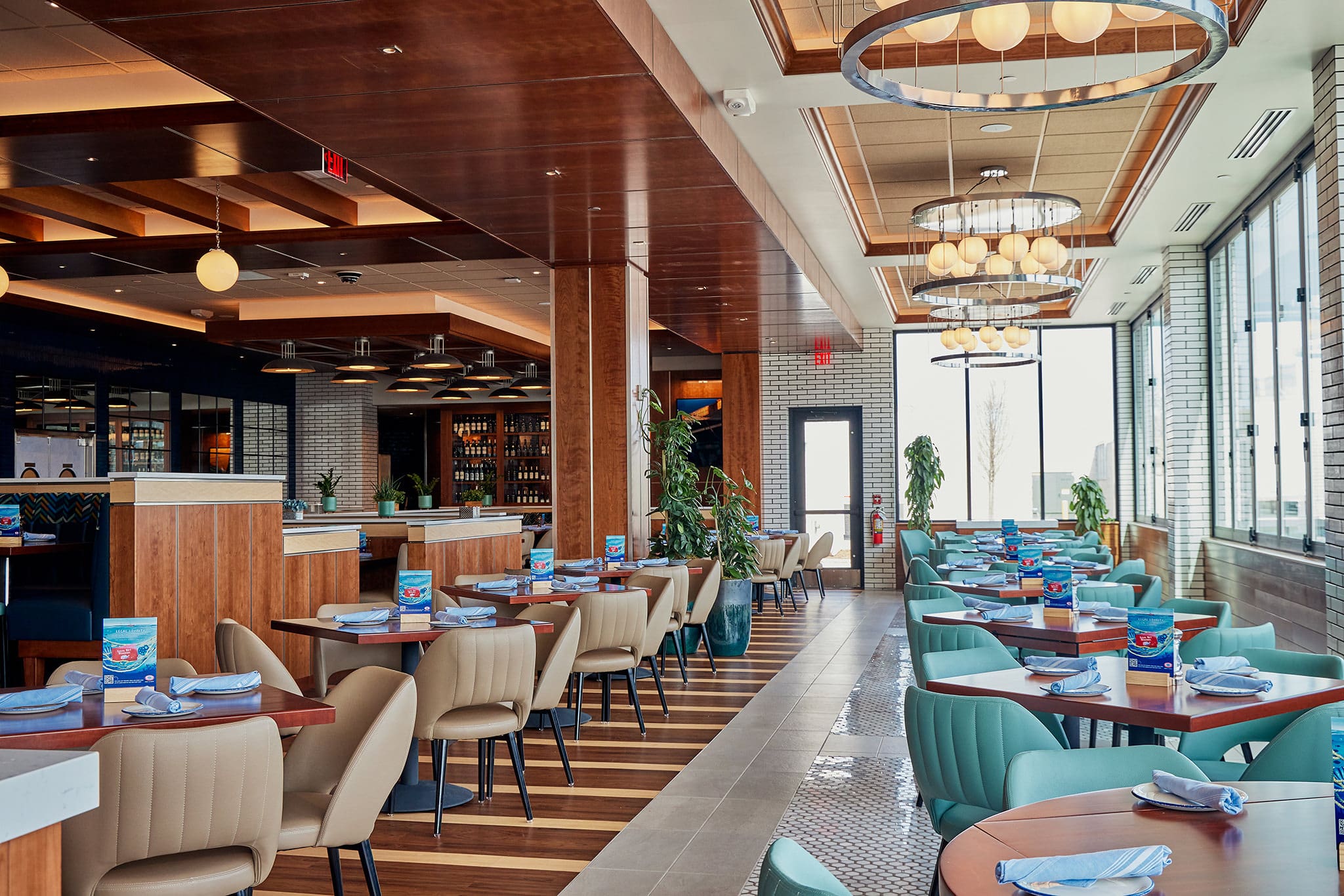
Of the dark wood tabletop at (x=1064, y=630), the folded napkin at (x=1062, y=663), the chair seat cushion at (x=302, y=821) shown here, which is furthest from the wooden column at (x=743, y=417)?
the chair seat cushion at (x=302, y=821)

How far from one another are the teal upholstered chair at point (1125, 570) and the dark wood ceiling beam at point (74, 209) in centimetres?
831

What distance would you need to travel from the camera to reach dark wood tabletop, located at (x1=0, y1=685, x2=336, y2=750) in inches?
107

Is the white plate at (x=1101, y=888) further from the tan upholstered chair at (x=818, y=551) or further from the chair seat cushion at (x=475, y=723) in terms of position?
the tan upholstered chair at (x=818, y=551)

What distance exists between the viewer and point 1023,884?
1.71 metres

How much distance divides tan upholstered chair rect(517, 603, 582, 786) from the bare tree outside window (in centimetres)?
1116

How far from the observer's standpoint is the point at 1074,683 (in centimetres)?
342

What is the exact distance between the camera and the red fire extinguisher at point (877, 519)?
1543 centimetres

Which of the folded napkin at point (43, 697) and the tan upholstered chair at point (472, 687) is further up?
the folded napkin at point (43, 697)

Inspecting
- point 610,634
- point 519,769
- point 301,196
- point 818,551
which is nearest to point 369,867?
point 519,769

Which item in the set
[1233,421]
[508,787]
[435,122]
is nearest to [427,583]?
[508,787]

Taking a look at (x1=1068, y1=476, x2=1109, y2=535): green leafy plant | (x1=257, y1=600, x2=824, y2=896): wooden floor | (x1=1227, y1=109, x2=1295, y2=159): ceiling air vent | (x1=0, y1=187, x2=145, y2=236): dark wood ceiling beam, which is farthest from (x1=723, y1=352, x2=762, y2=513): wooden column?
(x1=1227, y1=109, x2=1295, y2=159): ceiling air vent

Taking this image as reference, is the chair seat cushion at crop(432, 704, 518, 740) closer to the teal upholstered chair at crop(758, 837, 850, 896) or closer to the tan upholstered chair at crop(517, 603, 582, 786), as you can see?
the tan upholstered chair at crop(517, 603, 582, 786)

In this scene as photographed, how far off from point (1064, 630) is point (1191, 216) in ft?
19.3

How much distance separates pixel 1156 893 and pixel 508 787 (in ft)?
13.2
